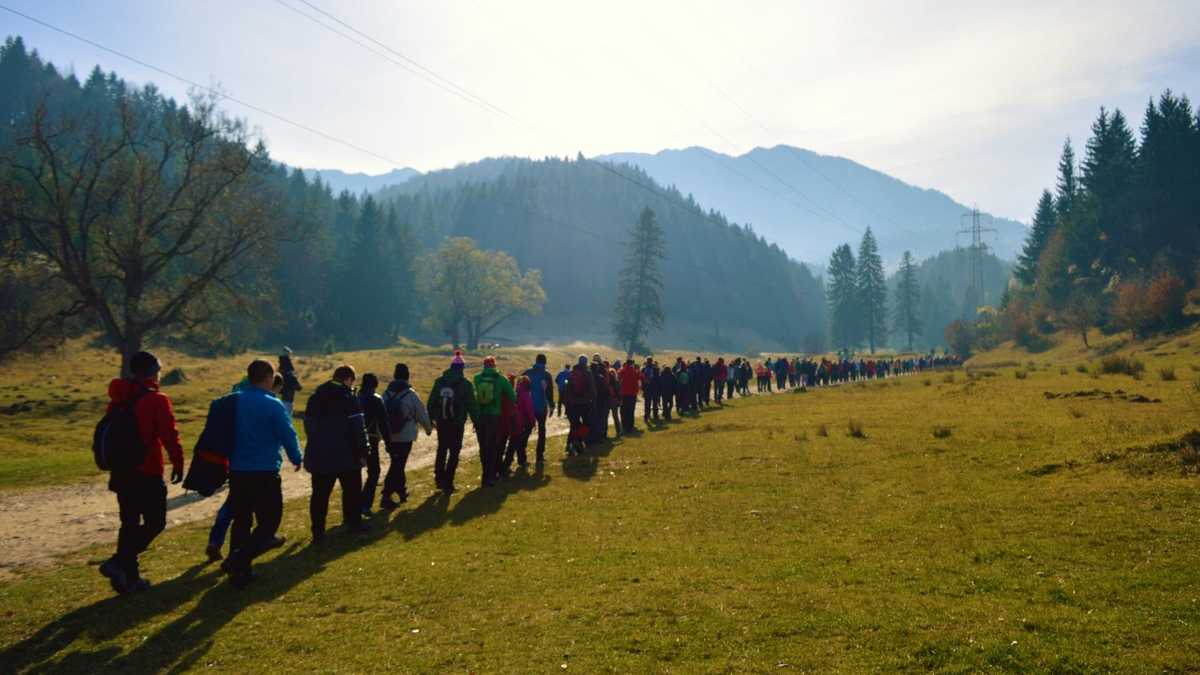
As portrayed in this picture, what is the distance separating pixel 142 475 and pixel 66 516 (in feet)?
20.3

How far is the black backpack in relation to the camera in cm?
714

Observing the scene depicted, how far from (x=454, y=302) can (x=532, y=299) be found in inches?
471

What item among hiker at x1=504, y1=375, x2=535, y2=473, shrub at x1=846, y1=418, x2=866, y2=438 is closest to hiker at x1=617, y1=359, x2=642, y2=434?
shrub at x1=846, y1=418, x2=866, y2=438

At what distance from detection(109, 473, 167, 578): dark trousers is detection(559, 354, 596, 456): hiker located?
1095 cm

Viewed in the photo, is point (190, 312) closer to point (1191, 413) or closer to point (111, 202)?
point (111, 202)

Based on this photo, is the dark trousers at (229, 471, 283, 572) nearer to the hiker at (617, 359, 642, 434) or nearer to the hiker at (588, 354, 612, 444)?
the hiker at (588, 354, 612, 444)

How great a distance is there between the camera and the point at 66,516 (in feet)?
38.6

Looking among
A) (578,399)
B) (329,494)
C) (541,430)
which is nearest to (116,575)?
(329,494)

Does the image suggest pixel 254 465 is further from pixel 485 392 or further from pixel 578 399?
pixel 578 399

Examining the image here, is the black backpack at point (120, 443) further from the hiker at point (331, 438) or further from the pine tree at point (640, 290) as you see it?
the pine tree at point (640, 290)

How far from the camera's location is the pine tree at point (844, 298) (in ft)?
389

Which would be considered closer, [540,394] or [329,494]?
[329,494]

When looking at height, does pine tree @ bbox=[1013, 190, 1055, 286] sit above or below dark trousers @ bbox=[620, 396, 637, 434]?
above

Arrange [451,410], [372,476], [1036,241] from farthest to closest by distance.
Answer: [1036,241]
[451,410]
[372,476]
